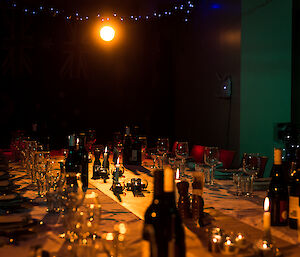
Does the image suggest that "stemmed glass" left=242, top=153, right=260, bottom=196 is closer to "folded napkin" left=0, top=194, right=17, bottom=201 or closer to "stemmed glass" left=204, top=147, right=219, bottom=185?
"stemmed glass" left=204, top=147, right=219, bottom=185

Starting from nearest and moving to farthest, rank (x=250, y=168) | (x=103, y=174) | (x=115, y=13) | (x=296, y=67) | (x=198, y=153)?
(x=250, y=168) < (x=103, y=174) < (x=198, y=153) < (x=296, y=67) < (x=115, y=13)

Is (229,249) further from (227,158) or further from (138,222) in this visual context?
(227,158)

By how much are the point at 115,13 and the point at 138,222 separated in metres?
5.56

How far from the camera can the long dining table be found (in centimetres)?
114

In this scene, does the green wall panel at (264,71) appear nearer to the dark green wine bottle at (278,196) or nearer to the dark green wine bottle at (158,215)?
the dark green wine bottle at (278,196)

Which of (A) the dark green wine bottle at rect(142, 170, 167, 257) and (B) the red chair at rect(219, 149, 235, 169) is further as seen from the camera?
(B) the red chair at rect(219, 149, 235, 169)

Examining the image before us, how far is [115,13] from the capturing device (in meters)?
6.41

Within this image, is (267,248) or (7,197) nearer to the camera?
(267,248)

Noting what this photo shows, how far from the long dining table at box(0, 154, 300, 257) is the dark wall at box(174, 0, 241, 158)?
2807 millimetres

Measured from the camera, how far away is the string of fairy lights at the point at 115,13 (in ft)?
19.4

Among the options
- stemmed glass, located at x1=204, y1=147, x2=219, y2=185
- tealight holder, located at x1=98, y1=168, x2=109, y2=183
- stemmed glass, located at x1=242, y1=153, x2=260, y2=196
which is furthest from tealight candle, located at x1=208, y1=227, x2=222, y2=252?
tealight holder, located at x1=98, y1=168, x2=109, y2=183

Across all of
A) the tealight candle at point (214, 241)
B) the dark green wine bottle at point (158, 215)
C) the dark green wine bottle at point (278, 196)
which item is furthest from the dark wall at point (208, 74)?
the dark green wine bottle at point (158, 215)

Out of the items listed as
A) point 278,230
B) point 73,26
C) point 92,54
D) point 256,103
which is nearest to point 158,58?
point 92,54

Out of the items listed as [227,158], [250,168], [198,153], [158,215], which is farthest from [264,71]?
[158,215]
